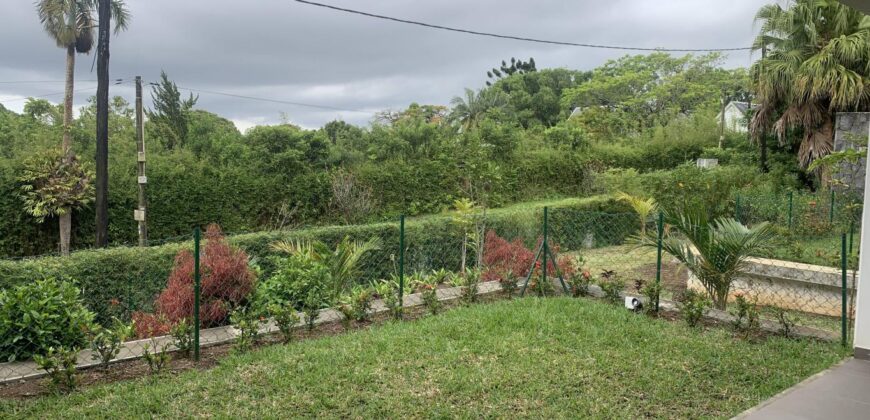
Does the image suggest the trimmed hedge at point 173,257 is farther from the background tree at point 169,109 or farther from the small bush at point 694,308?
the background tree at point 169,109

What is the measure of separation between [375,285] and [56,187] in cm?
774

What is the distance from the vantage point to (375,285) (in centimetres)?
684

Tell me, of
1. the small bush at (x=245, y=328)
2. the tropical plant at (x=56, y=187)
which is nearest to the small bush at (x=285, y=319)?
the small bush at (x=245, y=328)

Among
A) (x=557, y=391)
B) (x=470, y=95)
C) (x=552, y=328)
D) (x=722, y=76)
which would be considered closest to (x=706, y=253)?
(x=552, y=328)

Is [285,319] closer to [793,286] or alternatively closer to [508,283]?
[508,283]

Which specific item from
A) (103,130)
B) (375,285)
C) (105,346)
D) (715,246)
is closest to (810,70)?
(715,246)

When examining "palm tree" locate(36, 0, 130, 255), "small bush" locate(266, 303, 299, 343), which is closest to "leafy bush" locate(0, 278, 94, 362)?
"small bush" locate(266, 303, 299, 343)

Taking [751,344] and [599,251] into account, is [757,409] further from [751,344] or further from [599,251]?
[599,251]

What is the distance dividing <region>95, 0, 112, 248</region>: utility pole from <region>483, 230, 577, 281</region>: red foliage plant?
7.47m

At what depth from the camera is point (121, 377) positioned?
4008 mm

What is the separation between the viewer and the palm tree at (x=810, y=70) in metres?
12.2

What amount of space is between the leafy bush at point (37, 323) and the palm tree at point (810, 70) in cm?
1369

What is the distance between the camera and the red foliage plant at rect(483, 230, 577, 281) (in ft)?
23.5

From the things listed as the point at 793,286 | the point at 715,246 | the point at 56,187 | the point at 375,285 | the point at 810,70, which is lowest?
the point at 375,285
